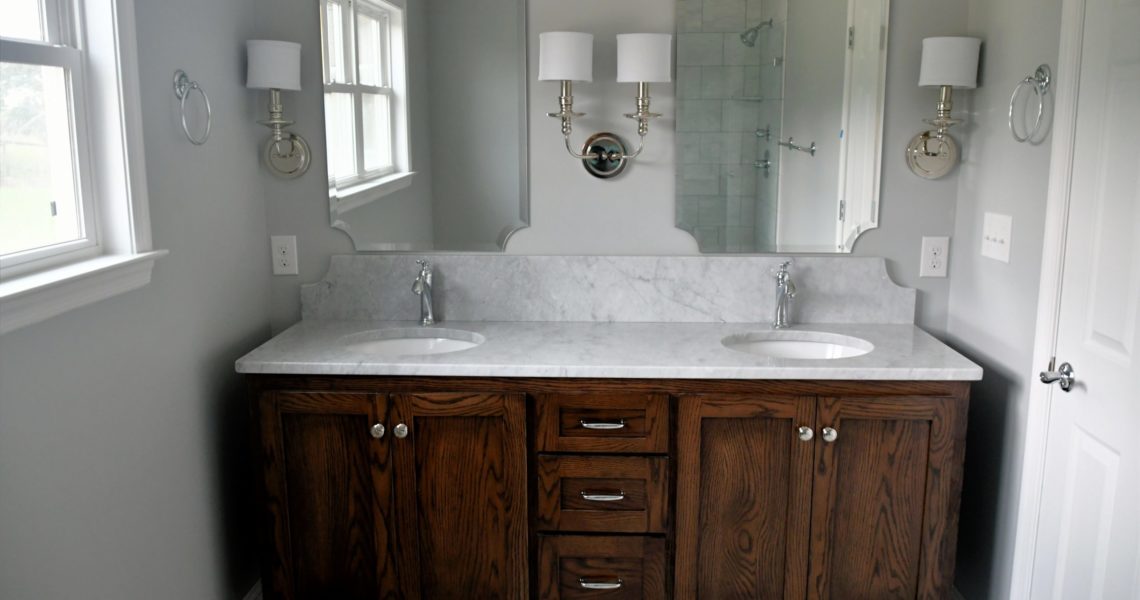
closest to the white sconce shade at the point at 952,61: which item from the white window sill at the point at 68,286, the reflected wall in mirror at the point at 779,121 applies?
the reflected wall in mirror at the point at 779,121

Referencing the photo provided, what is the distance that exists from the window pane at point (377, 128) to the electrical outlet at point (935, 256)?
1597mm

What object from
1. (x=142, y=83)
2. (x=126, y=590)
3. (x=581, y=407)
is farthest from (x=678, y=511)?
(x=142, y=83)

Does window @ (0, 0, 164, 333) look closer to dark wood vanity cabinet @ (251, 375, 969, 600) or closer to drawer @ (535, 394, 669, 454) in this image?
dark wood vanity cabinet @ (251, 375, 969, 600)

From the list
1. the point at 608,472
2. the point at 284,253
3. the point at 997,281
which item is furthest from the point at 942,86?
the point at 284,253

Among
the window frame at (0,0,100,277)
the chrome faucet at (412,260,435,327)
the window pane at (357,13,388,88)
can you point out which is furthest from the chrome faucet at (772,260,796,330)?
the window frame at (0,0,100,277)

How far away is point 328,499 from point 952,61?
6.59 ft

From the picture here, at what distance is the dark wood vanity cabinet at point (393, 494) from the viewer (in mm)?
2285

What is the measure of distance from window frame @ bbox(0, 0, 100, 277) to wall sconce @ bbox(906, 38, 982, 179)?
81.1 inches

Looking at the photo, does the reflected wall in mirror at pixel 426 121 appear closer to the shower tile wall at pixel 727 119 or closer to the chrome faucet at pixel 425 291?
the chrome faucet at pixel 425 291

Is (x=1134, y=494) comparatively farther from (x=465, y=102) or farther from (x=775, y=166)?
(x=465, y=102)

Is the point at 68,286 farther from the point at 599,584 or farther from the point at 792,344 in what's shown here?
the point at 792,344

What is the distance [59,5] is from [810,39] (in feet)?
6.09

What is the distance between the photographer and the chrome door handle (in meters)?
1.98

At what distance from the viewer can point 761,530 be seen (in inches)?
90.7
